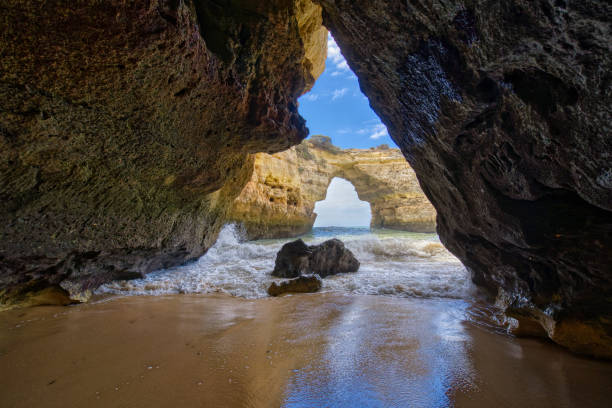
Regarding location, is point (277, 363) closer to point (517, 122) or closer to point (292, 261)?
point (517, 122)

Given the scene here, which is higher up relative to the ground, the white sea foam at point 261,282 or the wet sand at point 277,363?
the wet sand at point 277,363

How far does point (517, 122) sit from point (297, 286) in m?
3.45

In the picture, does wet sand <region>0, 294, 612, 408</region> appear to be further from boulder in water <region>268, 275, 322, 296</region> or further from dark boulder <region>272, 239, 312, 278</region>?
dark boulder <region>272, 239, 312, 278</region>

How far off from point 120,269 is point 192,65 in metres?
3.38

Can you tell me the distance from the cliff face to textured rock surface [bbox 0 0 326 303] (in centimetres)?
996

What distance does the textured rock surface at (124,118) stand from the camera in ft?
5.25

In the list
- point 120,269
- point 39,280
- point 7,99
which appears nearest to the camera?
point 7,99

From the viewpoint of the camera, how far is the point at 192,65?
2.23m

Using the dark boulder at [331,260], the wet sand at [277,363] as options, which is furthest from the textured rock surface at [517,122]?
the dark boulder at [331,260]

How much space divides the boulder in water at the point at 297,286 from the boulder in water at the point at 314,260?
98 cm

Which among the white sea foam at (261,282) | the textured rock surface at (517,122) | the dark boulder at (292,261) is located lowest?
the white sea foam at (261,282)

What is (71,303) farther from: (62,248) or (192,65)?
(192,65)

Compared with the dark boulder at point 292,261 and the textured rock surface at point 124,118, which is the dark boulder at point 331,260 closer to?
the dark boulder at point 292,261

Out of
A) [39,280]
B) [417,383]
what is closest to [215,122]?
[39,280]
